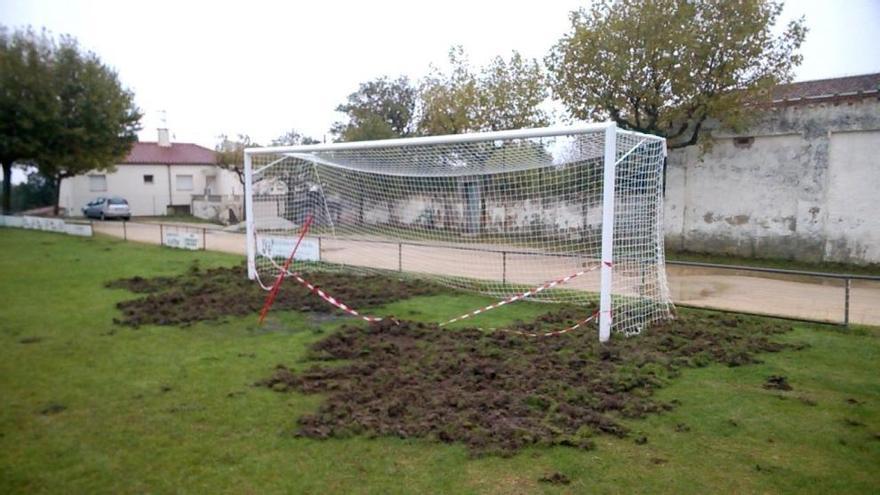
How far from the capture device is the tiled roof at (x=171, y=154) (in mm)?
36000

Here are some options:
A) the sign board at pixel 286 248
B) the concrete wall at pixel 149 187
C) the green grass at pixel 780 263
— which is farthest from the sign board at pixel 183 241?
the concrete wall at pixel 149 187

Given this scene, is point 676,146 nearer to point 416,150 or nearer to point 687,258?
point 687,258

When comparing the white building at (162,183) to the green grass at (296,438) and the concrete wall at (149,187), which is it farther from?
the green grass at (296,438)

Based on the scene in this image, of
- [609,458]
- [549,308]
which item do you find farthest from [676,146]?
[609,458]

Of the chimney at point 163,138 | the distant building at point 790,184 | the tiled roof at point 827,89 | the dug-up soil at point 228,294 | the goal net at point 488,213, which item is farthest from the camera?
the chimney at point 163,138

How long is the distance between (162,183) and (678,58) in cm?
3133

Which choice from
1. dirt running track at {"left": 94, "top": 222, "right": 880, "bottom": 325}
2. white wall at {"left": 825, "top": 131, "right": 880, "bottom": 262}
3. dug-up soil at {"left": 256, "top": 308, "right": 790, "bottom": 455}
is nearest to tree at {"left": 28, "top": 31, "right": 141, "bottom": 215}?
dirt running track at {"left": 94, "top": 222, "right": 880, "bottom": 325}

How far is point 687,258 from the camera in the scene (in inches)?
627

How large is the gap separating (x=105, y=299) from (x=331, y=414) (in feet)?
21.9

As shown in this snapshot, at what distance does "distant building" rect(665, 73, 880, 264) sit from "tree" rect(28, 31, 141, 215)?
22.4m

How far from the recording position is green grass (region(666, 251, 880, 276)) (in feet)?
44.5

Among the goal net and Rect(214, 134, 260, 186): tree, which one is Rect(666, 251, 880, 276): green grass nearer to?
the goal net

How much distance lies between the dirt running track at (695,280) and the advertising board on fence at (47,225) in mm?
11631

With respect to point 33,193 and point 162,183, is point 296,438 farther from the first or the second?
point 33,193
